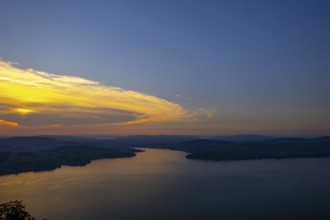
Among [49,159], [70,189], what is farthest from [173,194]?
[49,159]

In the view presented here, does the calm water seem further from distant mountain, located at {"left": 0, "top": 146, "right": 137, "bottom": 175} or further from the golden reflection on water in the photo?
distant mountain, located at {"left": 0, "top": 146, "right": 137, "bottom": 175}

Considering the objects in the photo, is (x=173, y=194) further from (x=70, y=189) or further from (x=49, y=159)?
(x=49, y=159)

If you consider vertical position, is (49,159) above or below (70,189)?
above

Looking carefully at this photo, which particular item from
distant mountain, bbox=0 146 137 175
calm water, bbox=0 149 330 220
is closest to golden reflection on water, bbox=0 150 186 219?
calm water, bbox=0 149 330 220

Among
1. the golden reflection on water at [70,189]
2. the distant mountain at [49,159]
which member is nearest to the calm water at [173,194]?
the golden reflection on water at [70,189]

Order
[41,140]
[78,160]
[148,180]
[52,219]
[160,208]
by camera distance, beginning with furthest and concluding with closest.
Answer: [41,140] < [78,160] < [148,180] < [160,208] < [52,219]

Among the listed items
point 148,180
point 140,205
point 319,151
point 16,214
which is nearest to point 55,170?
point 148,180

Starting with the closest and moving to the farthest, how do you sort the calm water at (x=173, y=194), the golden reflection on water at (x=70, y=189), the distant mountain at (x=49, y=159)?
the calm water at (x=173, y=194), the golden reflection on water at (x=70, y=189), the distant mountain at (x=49, y=159)

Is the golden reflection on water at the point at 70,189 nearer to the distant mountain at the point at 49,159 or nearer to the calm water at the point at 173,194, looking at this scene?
the calm water at the point at 173,194

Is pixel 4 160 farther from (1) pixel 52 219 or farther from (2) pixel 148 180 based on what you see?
(1) pixel 52 219
